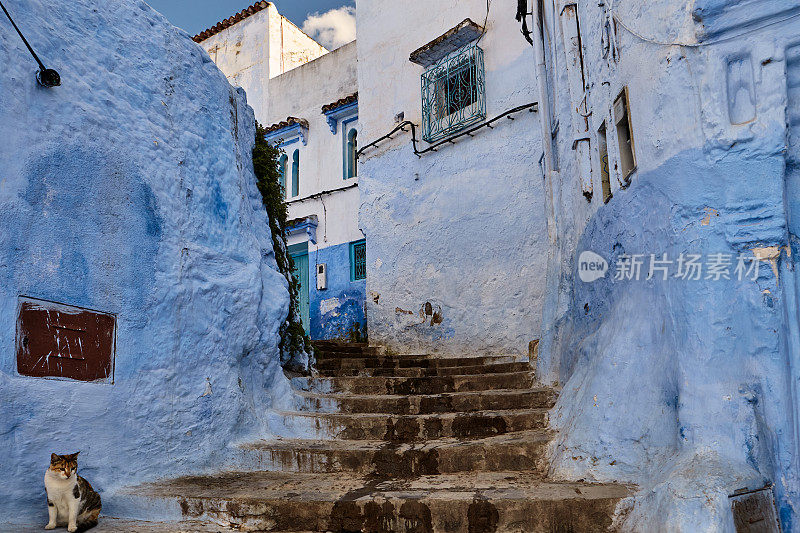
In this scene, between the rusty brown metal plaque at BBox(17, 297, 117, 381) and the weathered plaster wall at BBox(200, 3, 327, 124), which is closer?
the rusty brown metal plaque at BBox(17, 297, 117, 381)

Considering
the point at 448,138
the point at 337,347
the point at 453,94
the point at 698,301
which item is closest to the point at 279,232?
the point at 337,347

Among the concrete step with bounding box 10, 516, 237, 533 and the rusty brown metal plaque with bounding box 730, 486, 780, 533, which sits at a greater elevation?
the rusty brown metal plaque with bounding box 730, 486, 780, 533

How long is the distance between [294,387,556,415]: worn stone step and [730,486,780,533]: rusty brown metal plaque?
209 centimetres

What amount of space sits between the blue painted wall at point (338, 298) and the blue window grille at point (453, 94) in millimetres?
3438

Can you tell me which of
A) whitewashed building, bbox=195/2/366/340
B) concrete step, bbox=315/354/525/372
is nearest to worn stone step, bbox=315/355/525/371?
concrete step, bbox=315/354/525/372

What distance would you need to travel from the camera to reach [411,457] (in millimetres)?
4176

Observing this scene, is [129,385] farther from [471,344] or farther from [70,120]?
[471,344]

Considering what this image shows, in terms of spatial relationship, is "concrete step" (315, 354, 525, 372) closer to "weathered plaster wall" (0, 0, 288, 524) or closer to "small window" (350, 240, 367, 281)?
"weathered plaster wall" (0, 0, 288, 524)

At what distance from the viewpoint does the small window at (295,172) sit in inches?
520

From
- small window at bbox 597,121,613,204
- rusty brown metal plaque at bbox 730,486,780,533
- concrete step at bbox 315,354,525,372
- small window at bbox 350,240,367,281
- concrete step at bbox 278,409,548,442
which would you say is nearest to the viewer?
rusty brown metal plaque at bbox 730,486,780,533

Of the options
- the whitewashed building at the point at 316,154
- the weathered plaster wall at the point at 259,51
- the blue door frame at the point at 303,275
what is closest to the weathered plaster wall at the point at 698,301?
the whitewashed building at the point at 316,154

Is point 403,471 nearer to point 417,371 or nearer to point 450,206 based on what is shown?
point 417,371

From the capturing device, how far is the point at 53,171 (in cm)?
382

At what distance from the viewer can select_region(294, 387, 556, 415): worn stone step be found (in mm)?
4980
